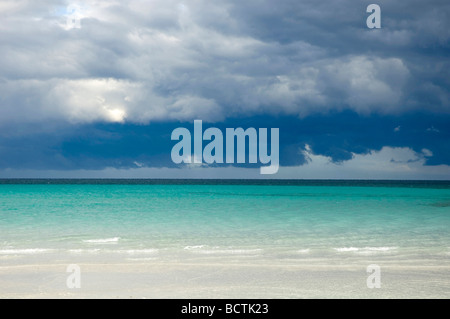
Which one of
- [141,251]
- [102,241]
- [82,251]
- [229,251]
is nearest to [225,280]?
[229,251]

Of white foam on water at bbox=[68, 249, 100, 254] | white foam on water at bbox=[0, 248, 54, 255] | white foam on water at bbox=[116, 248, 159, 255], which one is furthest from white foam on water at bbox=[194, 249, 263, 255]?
white foam on water at bbox=[0, 248, 54, 255]

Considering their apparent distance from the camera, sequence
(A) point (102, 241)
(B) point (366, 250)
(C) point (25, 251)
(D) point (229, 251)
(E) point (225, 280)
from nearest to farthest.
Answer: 1. (E) point (225, 280)
2. (C) point (25, 251)
3. (D) point (229, 251)
4. (B) point (366, 250)
5. (A) point (102, 241)

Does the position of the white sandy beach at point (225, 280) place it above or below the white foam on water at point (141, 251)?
below

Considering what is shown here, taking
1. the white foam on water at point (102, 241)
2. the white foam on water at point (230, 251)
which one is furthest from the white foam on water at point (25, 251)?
the white foam on water at point (230, 251)

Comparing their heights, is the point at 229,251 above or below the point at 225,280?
above

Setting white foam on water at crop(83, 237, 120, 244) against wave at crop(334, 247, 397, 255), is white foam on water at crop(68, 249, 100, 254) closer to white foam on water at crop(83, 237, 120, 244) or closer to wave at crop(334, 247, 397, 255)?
white foam on water at crop(83, 237, 120, 244)

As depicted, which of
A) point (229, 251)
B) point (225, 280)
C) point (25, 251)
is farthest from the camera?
point (229, 251)

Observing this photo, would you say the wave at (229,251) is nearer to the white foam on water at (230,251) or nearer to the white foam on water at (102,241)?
Answer: the white foam on water at (230,251)

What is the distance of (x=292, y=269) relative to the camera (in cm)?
1108

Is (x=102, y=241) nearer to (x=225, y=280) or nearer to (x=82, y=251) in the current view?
(x=82, y=251)

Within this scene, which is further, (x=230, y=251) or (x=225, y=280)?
(x=230, y=251)
